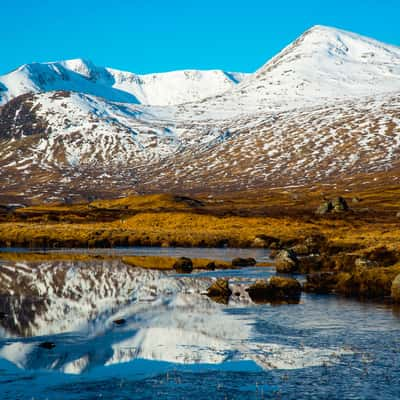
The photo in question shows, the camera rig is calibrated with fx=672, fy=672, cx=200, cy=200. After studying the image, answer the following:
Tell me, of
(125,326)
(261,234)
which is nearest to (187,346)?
(125,326)

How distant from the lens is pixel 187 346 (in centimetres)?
3266

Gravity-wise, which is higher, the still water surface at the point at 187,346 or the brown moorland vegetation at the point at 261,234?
the brown moorland vegetation at the point at 261,234

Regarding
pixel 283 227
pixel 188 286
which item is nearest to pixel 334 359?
pixel 188 286

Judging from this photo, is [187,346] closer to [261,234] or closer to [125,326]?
[125,326]

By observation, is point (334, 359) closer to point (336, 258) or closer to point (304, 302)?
point (304, 302)

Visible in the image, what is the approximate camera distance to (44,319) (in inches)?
1556

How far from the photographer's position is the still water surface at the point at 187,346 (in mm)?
25453

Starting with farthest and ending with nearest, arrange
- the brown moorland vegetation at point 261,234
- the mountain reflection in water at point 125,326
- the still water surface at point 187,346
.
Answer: the brown moorland vegetation at point 261,234, the mountain reflection in water at point 125,326, the still water surface at point 187,346

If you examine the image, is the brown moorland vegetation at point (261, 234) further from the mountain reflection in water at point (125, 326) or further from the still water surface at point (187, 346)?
the mountain reflection in water at point (125, 326)

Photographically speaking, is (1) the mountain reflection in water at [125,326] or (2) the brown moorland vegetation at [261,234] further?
(2) the brown moorland vegetation at [261,234]

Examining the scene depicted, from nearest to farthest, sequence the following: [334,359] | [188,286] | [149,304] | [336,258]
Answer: [334,359] → [149,304] → [188,286] → [336,258]

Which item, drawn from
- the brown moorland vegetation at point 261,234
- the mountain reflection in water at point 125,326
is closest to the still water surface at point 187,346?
the mountain reflection in water at point 125,326

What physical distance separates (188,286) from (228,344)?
829 inches

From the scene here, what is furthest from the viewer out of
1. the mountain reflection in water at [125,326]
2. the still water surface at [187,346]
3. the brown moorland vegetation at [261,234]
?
the brown moorland vegetation at [261,234]
